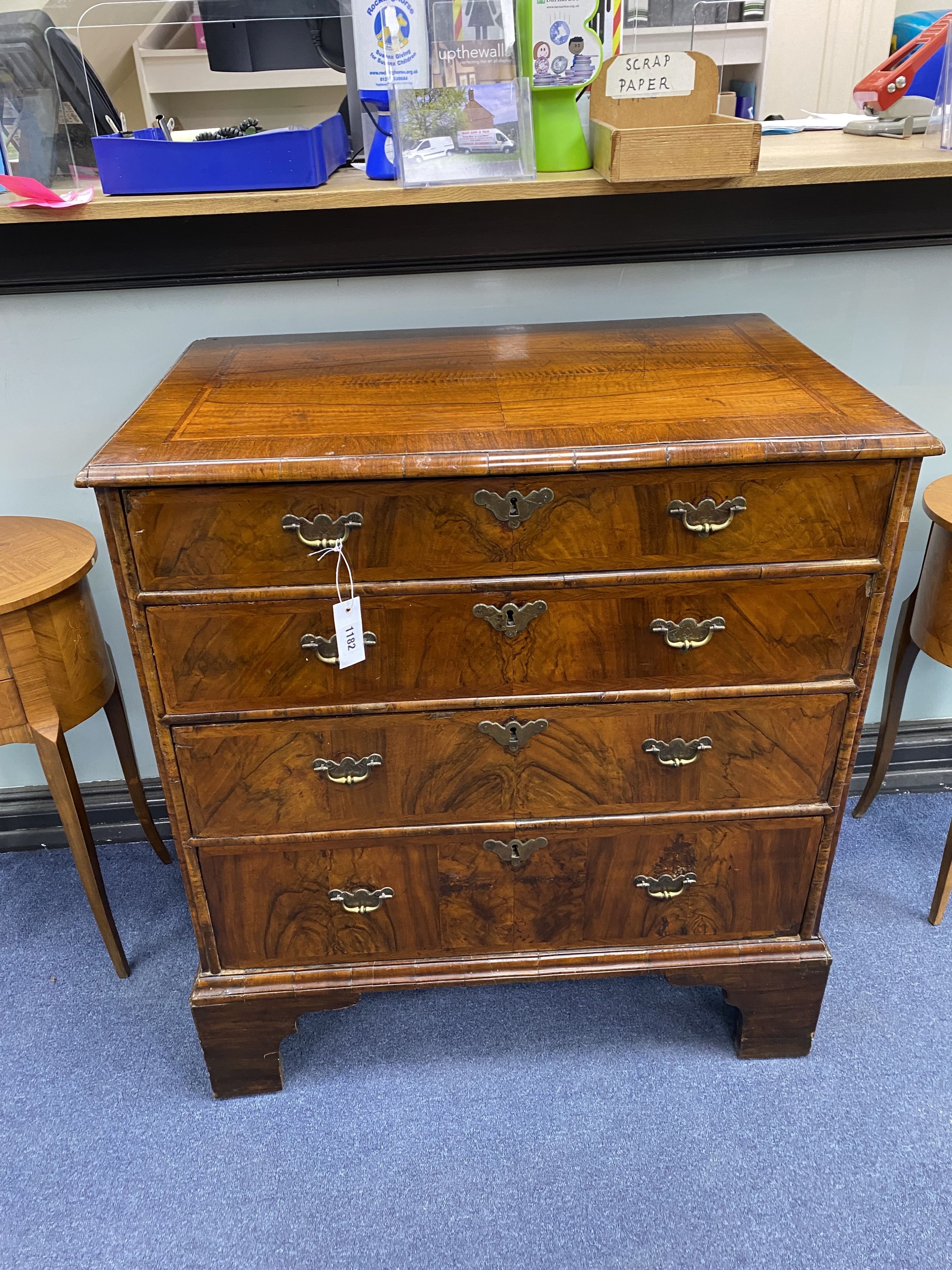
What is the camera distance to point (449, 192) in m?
1.33

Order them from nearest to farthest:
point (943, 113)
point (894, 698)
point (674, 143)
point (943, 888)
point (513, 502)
→ 1. point (513, 502)
2. point (674, 143)
3. point (943, 113)
4. point (943, 888)
5. point (894, 698)

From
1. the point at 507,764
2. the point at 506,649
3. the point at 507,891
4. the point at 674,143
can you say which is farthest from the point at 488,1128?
the point at 674,143

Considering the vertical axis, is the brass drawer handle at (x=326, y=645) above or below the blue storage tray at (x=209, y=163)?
below

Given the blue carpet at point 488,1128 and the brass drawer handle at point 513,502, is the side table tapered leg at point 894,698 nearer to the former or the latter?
the blue carpet at point 488,1128

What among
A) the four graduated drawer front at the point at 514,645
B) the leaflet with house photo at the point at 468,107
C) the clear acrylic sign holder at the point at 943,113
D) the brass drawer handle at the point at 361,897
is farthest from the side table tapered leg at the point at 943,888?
the leaflet with house photo at the point at 468,107

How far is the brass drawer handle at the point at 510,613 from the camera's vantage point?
1168mm

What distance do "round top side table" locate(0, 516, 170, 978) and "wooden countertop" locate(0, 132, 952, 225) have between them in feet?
1.59

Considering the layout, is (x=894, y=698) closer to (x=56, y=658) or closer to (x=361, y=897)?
(x=361, y=897)

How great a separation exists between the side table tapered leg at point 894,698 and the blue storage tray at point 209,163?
1268 mm

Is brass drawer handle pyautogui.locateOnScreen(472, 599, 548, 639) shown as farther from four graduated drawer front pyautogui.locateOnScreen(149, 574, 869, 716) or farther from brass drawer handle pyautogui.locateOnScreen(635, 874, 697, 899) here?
brass drawer handle pyautogui.locateOnScreen(635, 874, 697, 899)

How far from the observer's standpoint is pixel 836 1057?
1531mm

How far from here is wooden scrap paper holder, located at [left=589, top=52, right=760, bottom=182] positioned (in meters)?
1.25

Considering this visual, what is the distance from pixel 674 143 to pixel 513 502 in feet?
1.84

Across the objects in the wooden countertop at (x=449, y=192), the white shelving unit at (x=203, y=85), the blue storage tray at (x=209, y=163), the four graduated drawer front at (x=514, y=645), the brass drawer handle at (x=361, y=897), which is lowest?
the brass drawer handle at (x=361, y=897)
